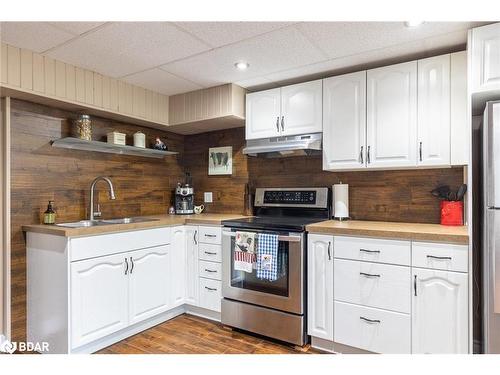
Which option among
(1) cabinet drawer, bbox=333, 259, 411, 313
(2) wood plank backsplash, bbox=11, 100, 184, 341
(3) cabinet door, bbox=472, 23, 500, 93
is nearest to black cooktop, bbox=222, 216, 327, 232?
(1) cabinet drawer, bbox=333, 259, 411, 313

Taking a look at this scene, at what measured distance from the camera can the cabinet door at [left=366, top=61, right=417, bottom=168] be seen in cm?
218

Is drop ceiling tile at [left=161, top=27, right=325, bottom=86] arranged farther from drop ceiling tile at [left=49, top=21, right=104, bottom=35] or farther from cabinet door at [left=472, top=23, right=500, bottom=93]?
cabinet door at [left=472, top=23, right=500, bottom=93]

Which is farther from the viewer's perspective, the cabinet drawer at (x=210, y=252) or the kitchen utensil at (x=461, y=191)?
the cabinet drawer at (x=210, y=252)

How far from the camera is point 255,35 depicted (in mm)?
1929

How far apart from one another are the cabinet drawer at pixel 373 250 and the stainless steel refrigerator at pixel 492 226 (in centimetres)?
40

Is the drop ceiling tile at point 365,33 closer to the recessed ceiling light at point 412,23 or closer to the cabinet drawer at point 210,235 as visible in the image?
the recessed ceiling light at point 412,23

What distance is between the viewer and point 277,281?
2.36 meters

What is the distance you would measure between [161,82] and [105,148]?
77 centimetres

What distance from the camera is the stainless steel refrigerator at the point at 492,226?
1.62m

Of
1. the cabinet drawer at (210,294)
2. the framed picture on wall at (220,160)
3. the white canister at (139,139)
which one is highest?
the white canister at (139,139)

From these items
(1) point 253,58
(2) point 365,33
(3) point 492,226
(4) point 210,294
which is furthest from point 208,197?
(3) point 492,226

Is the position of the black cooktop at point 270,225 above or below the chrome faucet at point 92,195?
below

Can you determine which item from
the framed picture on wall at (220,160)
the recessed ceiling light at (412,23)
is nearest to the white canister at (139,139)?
the framed picture on wall at (220,160)

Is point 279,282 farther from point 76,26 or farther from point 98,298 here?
point 76,26
